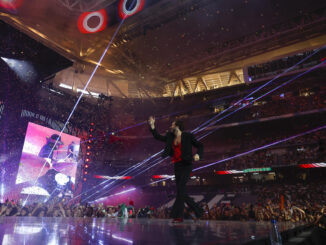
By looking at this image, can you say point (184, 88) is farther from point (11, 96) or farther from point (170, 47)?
point (11, 96)

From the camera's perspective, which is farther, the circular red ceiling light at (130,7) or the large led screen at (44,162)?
the large led screen at (44,162)

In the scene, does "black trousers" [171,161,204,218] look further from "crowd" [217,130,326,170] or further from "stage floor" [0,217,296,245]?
"crowd" [217,130,326,170]

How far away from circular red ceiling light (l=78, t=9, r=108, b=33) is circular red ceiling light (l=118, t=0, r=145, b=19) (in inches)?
46.8

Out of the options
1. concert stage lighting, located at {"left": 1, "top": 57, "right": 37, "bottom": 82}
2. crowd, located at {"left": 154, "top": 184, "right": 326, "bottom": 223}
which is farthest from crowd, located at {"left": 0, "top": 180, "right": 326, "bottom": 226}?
concert stage lighting, located at {"left": 1, "top": 57, "right": 37, "bottom": 82}

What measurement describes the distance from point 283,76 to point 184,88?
9.24 m

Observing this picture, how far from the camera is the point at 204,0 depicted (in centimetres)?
1272

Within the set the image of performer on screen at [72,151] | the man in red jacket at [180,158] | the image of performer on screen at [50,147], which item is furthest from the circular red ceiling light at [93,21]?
the man in red jacket at [180,158]

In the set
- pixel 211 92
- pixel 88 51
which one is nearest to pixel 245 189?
pixel 211 92

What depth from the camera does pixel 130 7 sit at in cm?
1252

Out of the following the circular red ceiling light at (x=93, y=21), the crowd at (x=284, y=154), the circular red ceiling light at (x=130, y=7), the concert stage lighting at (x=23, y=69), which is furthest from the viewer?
the crowd at (x=284, y=154)

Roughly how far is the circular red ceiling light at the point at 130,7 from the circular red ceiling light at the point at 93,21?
1.19 m

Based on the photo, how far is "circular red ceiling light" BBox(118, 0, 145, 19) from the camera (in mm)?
12344

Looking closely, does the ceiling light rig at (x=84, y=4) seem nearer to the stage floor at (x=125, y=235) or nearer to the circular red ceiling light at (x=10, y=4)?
the circular red ceiling light at (x=10, y=4)

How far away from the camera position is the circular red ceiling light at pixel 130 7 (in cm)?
1234
